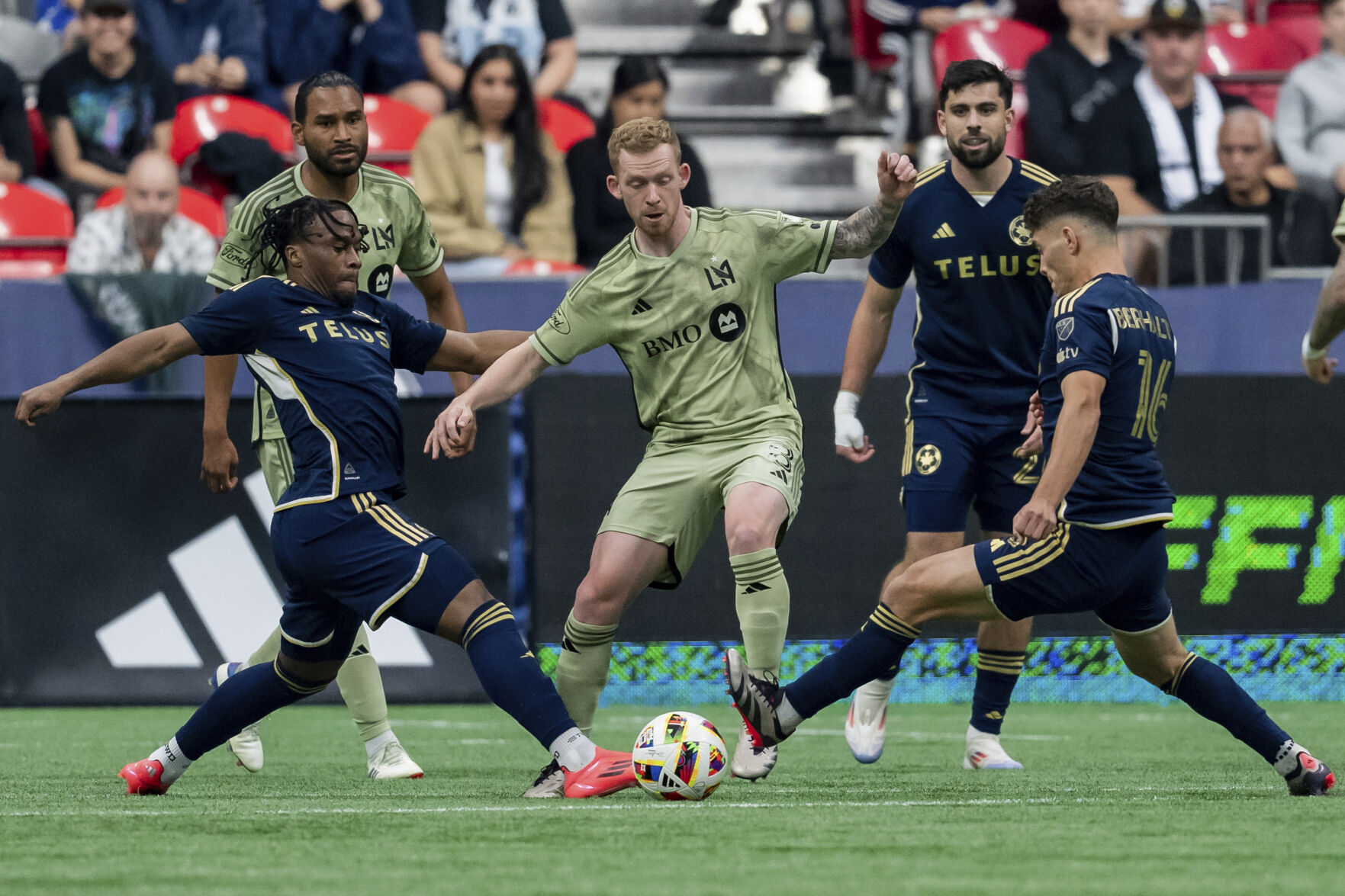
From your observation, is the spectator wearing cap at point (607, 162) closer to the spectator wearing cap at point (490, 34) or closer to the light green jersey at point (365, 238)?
the spectator wearing cap at point (490, 34)

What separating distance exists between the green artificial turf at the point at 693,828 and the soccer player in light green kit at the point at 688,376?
62cm

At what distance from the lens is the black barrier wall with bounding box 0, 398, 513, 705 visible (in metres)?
9.05

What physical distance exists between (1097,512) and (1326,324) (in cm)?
154

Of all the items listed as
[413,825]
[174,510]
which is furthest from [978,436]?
[174,510]

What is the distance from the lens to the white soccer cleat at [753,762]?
5.77 metres

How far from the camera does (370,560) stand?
5.24 metres

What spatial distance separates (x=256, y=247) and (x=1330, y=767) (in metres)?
4.01

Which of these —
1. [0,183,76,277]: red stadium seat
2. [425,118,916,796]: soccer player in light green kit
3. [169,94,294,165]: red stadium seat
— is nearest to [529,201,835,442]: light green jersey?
[425,118,916,796]: soccer player in light green kit

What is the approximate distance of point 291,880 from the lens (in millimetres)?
3855

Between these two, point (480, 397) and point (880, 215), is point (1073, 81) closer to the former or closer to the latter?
point (880, 215)

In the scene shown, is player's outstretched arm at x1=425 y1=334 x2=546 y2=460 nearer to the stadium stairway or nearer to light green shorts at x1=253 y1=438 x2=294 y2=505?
light green shorts at x1=253 y1=438 x2=294 y2=505

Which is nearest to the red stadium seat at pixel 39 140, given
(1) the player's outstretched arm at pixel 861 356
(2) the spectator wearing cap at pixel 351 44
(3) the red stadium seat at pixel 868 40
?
(2) the spectator wearing cap at pixel 351 44

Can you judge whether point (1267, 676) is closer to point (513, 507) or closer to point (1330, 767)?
point (1330, 767)

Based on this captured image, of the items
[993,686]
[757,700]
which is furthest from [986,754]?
[757,700]
